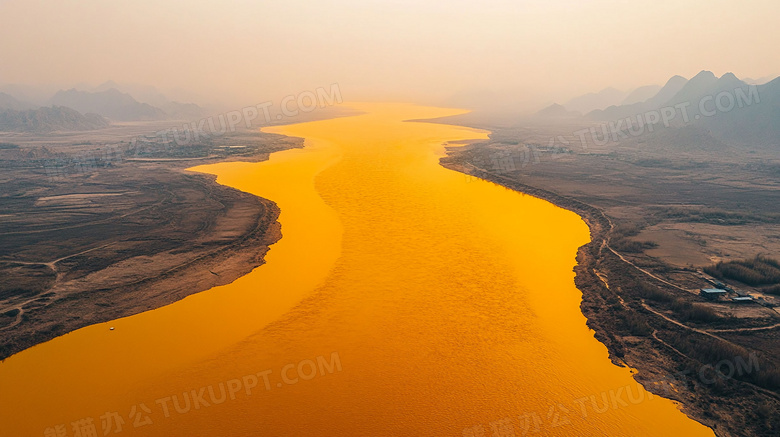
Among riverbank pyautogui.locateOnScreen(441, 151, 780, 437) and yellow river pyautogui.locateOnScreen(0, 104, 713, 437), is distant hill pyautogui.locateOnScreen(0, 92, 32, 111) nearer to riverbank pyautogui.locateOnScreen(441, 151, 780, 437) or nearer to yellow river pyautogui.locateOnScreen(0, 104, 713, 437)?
yellow river pyautogui.locateOnScreen(0, 104, 713, 437)

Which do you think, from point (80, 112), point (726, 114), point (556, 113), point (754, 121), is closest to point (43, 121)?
point (80, 112)

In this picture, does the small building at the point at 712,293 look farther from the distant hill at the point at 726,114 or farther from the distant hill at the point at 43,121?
the distant hill at the point at 43,121

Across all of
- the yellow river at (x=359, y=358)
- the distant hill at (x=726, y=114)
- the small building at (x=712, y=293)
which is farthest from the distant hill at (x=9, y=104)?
the small building at (x=712, y=293)

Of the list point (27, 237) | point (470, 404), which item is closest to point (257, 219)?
point (27, 237)

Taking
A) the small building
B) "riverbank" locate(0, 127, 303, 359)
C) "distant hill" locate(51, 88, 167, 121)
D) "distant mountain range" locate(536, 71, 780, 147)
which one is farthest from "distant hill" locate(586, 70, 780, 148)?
"distant hill" locate(51, 88, 167, 121)

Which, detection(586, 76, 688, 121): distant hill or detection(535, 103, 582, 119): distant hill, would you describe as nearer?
detection(586, 76, 688, 121): distant hill

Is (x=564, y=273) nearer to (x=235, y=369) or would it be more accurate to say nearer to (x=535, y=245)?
(x=535, y=245)
